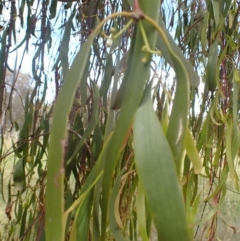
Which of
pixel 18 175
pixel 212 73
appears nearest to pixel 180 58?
pixel 212 73

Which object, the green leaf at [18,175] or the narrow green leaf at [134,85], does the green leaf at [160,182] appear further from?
the green leaf at [18,175]

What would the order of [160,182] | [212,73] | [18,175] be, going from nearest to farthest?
[160,182]
[212,73]
[18,175]

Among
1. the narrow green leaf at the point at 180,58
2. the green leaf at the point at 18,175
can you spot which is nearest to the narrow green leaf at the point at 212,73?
the narrow green leaf at the point at 180,58

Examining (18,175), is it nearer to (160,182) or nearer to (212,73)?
(212,73)

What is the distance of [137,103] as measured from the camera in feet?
0.97

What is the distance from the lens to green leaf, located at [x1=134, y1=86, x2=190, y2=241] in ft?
0.81

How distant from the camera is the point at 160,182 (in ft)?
0.83

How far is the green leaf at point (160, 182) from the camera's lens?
0.25 m

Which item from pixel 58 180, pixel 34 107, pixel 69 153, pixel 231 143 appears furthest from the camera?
pixel 34 107

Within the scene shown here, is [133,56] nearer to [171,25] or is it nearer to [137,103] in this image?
[137,103]

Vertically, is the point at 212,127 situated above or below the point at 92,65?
below

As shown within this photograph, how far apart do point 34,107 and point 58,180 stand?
0.78 meters

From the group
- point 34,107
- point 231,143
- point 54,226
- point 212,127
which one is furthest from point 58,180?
point 34,107

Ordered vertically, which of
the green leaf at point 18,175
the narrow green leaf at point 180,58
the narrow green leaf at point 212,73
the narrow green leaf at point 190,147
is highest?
the narrow green leaf at point 212,73
